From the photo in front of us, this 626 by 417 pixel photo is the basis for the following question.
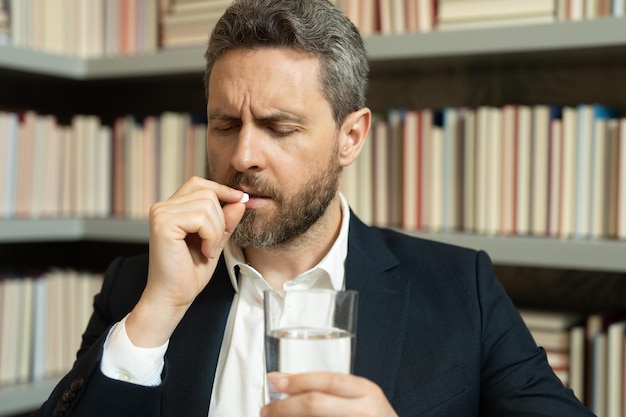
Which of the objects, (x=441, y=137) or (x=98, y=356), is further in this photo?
(x=441, y=137)

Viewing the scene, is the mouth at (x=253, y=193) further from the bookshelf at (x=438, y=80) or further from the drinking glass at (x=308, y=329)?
the bookshelf at (x=438, y=80)

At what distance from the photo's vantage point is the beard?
130 centimetres

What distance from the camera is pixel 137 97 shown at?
2.70 meters

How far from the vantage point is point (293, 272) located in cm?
142

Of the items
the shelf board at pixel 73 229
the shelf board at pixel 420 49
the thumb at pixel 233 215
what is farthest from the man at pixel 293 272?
the shelf board at pixel 73 229

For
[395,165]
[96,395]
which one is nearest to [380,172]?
[395,165]

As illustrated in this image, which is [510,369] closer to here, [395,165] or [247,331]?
[247,331]

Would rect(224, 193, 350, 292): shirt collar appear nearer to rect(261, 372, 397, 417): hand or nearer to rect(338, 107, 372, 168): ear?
rect(338, 107, 372, 168): ear

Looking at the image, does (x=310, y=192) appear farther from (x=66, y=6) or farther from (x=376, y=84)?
(x=66, y=6)

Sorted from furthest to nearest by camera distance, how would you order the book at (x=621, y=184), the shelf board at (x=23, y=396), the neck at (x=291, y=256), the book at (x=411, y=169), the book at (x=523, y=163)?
the shelf board at (x=23, y=396) → the book at (x=411, y=169) → the book at (x=523, y=163) → the book at (x=621, y=184) → the neck at (x=291, y=256)

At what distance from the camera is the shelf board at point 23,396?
81.1 inches

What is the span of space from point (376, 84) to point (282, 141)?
104cm

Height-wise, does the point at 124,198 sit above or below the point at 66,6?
below

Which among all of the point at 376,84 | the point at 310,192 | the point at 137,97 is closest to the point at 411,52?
the point at 376,84
